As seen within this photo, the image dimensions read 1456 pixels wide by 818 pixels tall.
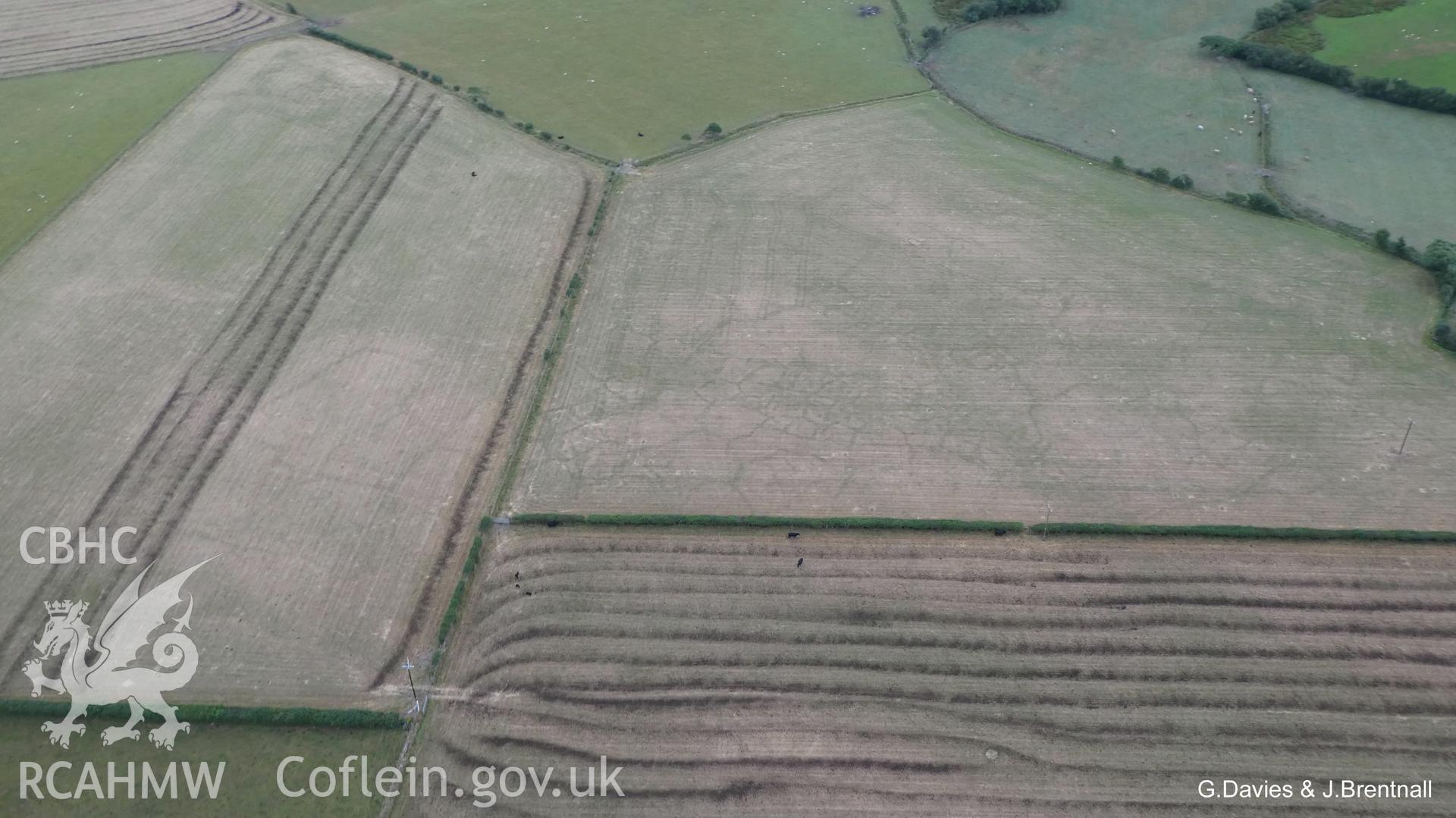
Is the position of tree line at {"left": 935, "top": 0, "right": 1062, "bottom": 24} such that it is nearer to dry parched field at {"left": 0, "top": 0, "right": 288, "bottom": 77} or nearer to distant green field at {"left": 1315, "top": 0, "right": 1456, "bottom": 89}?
distant green field at {"left": 1315, "top": 0, "right": 1456, "bottom": 89}

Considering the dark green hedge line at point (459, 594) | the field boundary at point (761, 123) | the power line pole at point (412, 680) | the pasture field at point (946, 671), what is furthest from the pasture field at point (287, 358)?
the pasture field at point (946, 671)

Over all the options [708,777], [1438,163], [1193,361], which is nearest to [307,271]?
[708,777]

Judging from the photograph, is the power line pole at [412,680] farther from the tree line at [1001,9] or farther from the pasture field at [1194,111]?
the tree line at [1001,9]

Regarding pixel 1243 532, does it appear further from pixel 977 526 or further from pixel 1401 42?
pixel 1401 42

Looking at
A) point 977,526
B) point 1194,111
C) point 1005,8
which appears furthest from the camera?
point 1005,8

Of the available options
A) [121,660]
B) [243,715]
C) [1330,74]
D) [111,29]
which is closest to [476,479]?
[243,715]

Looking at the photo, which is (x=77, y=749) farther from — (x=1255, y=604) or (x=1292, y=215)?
(x=1292, y=215)
